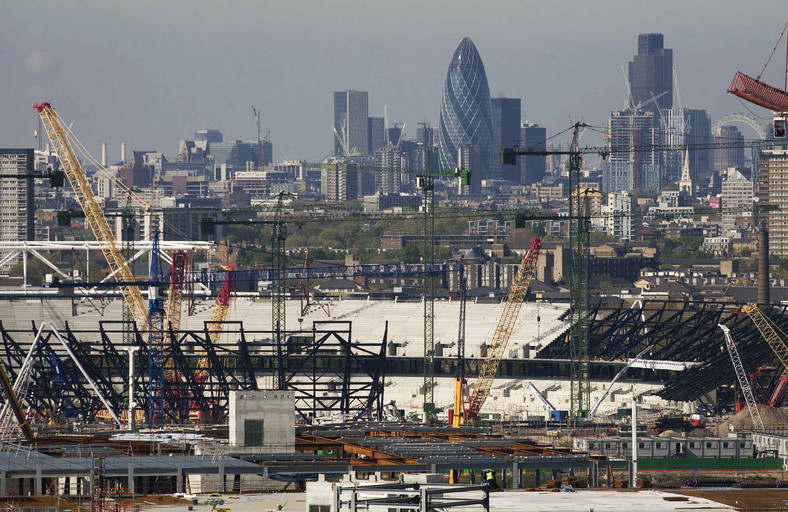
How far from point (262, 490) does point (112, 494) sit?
494cm

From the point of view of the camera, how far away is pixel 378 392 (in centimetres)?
10475

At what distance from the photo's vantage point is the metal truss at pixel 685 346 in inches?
4432

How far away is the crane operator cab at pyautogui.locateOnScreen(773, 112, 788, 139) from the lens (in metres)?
70.9

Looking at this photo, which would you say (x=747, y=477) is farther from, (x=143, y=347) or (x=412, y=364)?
(x=412, y=364)

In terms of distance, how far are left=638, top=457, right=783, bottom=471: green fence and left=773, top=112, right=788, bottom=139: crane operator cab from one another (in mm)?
12934

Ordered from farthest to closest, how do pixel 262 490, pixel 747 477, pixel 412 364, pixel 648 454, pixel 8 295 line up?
pixel 8 295
pixel 412 364
pixel 648 454
pixel 747 477
pixel 262 490

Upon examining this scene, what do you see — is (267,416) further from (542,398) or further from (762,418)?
(542,398)

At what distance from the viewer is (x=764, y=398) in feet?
356

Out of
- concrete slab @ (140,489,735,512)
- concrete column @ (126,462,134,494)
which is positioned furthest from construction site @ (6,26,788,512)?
concrete slab @ (140,489,735,512)

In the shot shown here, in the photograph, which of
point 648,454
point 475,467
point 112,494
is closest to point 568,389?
point 648,454

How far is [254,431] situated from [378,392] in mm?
45718

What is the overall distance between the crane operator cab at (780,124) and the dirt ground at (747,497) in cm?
2248

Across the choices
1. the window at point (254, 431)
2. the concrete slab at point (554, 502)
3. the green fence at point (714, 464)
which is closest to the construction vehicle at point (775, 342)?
the green fence at point (714, 464)

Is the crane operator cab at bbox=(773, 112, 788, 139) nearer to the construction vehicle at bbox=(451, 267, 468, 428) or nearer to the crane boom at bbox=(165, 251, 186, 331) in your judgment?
the construction vehicle at bbox=(451, 267, 468, 428)
